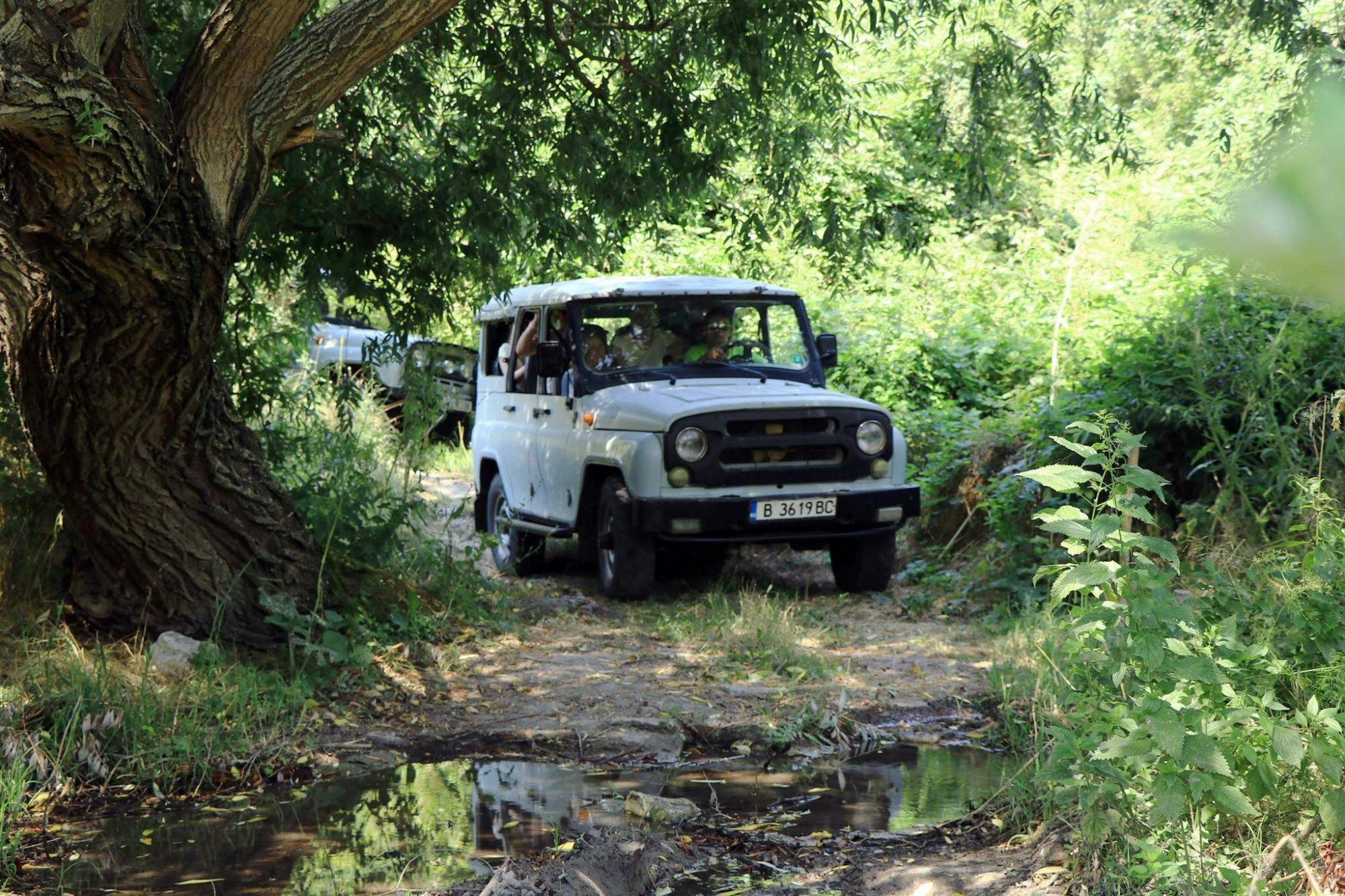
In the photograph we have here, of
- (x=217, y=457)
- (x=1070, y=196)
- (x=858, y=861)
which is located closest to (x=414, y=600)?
(x=217, y=457)

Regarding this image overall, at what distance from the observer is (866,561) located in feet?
27.9

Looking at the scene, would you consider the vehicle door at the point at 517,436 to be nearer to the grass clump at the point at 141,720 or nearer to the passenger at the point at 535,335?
the passenger at the point at 535,335

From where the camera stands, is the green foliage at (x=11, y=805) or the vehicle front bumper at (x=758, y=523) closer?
the green foliage at (x=11, y=805)

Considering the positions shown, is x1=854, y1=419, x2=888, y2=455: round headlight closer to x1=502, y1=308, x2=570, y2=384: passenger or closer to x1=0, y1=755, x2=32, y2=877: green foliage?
x1=502, y1=308, x2=570, y2=384: passenger

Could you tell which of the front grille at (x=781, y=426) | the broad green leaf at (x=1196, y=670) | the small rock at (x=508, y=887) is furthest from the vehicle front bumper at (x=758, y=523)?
the broad green leaf at (x=1196, y=670)

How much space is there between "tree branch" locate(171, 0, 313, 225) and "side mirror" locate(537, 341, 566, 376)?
3744mm

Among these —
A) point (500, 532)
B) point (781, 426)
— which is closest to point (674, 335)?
point (781, 426)

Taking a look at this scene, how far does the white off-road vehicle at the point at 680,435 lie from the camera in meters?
7.98

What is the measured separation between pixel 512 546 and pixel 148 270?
5161 mm

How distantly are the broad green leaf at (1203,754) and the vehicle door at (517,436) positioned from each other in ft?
21.7

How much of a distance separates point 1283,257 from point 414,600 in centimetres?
640

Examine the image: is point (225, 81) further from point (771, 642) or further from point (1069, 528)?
point (771, 642)

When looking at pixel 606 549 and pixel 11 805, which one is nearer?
pixel 11 805

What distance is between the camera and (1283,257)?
2.29ft
